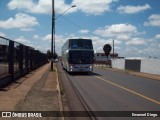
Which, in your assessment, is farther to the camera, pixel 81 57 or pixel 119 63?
pixel 119 63

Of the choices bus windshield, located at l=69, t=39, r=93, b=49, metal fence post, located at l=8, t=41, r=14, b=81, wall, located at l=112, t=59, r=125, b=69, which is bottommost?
wall, located at l=112, t=59, r=125, b=69

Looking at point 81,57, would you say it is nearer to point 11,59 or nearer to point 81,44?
point 81,44

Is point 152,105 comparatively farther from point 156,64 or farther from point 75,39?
point 156,64

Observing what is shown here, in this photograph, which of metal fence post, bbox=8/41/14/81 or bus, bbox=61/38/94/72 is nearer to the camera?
metal fence post, bbox=8/41/14/81

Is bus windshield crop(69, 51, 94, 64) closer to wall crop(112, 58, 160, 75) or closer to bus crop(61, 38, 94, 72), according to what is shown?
bus crop(61, 38, 94, 72)

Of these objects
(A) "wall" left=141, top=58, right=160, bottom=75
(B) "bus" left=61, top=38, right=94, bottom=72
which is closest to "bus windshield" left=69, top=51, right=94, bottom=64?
(B) "bus" left=61, top=38, right=94, bottom=72

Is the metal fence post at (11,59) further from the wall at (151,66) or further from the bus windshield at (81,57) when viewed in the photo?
the wall at (151,66)

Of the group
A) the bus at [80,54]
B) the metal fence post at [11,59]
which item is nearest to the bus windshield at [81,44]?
the bus at [80,54]

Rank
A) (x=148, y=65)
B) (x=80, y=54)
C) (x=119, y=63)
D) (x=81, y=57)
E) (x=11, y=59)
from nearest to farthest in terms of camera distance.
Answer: (x=11, y=59)
(x=80, y=54)
(x=81, y=57)
(x=148, y=65)
(x=119, y=63)

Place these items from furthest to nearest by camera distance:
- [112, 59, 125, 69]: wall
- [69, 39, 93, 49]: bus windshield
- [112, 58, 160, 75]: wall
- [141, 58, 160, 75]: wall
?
[112, 59, 125, 69]: wall → [112, 58, 160, 75]: wall → [141, 58, 160, 75]: wall → [69, 39, 93, 49]: bus windshield

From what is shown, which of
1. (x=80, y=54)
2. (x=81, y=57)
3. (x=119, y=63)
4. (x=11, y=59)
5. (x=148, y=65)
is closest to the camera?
(x=11, y=59)

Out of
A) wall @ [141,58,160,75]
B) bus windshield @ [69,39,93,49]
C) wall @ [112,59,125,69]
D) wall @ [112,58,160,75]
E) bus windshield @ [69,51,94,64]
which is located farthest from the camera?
wall @ [112,59,125,69]

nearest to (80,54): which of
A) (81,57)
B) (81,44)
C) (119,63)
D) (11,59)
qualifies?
(81,57)

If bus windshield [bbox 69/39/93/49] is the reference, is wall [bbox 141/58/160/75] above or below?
below
